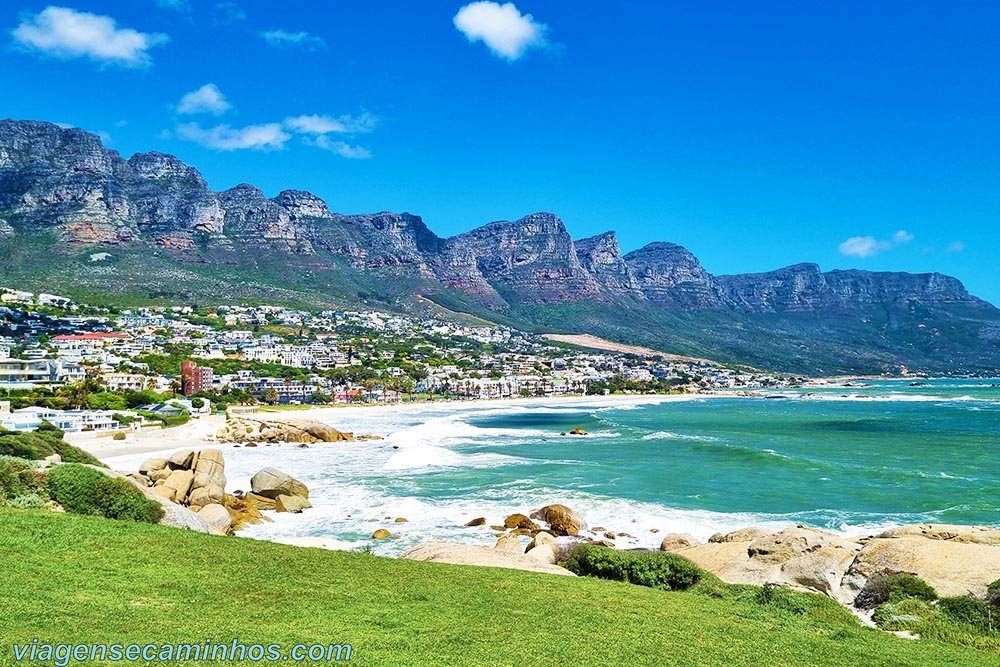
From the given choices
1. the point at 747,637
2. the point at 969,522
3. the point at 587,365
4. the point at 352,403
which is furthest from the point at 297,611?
the point at 587,365

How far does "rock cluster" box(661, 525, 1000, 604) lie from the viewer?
14.9 m

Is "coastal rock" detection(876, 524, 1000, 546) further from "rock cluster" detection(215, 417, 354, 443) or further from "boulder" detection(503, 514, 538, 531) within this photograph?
"rock cluster" detection(215, 417, 354, 443)

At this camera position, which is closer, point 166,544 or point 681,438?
point 166,544

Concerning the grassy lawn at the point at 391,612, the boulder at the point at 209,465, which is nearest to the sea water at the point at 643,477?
the boulder at the point at 209,465

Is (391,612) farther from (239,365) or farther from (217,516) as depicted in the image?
(239,365)

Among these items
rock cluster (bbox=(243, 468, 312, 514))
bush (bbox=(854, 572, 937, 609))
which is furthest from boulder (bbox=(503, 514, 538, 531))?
bush (bbox=(854, 572, 937, 609))

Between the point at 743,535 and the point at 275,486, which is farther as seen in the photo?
the point at 275,486

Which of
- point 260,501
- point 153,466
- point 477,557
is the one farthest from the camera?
point 153,466

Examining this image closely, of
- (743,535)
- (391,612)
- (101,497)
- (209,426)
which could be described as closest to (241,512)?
(101,497)

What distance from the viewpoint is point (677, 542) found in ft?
73.9

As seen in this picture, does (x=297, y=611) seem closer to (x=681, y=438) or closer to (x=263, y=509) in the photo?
(x=263, y=509)

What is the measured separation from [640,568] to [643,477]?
24.3 m

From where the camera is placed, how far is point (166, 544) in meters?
14.7

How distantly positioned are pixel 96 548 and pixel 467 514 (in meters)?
16.9
